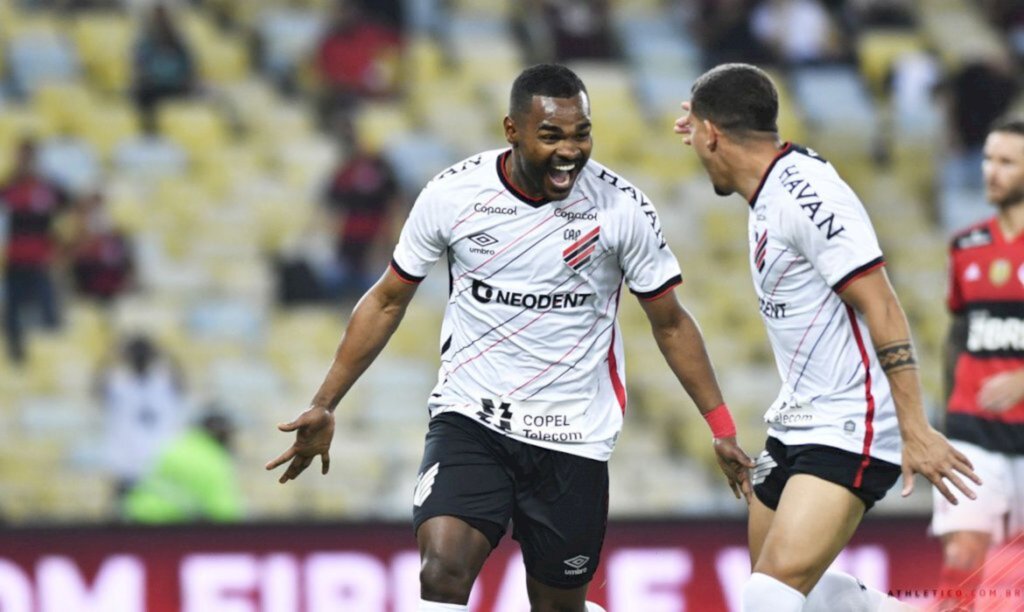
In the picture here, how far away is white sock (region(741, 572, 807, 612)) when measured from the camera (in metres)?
5.38

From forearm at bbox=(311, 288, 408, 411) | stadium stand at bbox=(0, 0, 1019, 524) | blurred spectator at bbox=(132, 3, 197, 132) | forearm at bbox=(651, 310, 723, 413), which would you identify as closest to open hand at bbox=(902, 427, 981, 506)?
forearm at bbox=(651, 310, 723, 413)

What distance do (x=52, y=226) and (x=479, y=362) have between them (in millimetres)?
7373

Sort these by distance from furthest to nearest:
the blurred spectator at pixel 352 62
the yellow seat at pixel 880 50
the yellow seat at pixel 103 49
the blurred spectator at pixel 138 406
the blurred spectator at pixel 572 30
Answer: the yellow seat at pixel 880 50, the blurred spectator at pixel 572 30, the blurred spectator at pixel 352 62, the yellow seat at pixel 103 49, the blurred spectator at pixel 138 406

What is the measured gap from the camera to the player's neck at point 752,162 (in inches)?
220

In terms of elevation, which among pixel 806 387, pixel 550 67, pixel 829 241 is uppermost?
pixel 550 67

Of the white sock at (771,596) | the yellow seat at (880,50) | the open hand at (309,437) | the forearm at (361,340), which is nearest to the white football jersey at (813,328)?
the white sock at (771,596)

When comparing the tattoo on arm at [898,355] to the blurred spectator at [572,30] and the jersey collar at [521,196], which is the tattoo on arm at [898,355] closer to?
the jersey collar at [521,196]

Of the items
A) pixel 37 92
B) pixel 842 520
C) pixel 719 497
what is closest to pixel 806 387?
pixel 842 520

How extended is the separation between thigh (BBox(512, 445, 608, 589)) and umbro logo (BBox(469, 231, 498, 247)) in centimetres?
68

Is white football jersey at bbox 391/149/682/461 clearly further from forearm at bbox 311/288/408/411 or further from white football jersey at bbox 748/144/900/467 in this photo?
white football jersey at bbox 748/144/900/467

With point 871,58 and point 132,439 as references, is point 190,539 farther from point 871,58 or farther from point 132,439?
point 871,58

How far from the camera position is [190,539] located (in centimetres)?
859

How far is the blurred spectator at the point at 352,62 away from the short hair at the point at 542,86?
8759mm

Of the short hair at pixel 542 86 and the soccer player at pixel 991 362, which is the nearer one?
the short hair at pixel 542 86
